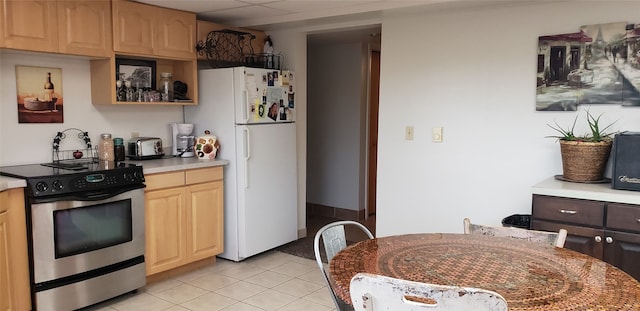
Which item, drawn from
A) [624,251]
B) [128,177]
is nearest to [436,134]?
[624,251]

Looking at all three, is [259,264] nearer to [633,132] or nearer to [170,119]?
[170,119]

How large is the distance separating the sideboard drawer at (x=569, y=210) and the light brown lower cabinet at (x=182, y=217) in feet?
7.85

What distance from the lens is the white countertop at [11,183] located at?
263 cm

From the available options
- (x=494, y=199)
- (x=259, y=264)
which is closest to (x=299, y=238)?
(x=259, y=264)

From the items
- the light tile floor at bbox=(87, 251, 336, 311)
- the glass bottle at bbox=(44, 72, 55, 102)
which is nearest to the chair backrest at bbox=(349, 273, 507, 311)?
the light tile floor at bbox=(87, 251, 336, 311)

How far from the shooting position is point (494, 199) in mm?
3404

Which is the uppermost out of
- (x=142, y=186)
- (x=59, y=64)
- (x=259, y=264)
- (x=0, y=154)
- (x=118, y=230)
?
(x=59, y=64)

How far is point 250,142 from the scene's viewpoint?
12.9ft

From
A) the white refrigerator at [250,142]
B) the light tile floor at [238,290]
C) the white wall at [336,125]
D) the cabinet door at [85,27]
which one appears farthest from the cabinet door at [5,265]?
the white wall at [336,125]

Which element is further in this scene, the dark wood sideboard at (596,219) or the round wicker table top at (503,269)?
the dark wood sideboard at (596,219)

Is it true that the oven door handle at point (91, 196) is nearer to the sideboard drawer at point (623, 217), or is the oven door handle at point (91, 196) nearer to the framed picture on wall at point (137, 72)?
the framed picture on wall at point (137, 72)

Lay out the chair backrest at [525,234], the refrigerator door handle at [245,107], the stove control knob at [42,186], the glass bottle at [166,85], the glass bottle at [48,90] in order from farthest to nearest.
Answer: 1. the glass bottle at [166,85]
2. the refrigerator door handle at [245,107]
3. the glass bottle at [48,90]
4. the stove control knob at [42,186]
5. the chair backrest at [525,234]

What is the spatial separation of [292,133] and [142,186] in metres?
1.51

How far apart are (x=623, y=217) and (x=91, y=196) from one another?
3.05 m
